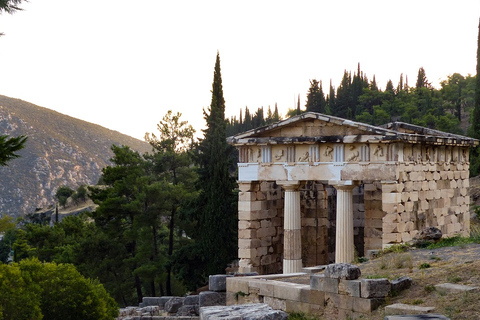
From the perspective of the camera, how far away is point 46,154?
123 meters

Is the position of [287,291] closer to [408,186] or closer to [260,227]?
[408,186]

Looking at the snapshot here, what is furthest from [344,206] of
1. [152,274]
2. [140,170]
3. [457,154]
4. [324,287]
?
[140,170]

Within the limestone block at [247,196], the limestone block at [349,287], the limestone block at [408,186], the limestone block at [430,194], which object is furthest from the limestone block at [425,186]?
the limestone block at [349,287]

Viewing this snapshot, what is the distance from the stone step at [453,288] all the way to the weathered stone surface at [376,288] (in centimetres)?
92

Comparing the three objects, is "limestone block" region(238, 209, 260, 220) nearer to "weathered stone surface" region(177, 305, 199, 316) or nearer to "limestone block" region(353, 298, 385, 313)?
"weathered stone surface" region(177, 305, 199, 316)

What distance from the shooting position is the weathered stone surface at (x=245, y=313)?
10773 millimetres

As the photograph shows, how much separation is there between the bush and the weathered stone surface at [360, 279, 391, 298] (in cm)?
1054

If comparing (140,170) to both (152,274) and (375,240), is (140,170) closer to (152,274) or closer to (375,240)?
(152,274)

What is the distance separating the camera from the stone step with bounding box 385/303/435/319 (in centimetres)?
980

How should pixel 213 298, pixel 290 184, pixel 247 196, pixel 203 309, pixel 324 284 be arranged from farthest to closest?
pixel 247 196
pixel 290 184
pixel 213 298
pixel 203 309
pixel 324 284

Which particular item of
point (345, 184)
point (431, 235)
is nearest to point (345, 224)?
point (345, 184)

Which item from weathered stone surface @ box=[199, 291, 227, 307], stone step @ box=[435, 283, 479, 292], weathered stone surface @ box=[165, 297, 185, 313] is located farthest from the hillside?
stone step @ box=[435, 283, 479, 292]

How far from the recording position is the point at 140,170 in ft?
134

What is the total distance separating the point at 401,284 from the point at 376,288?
58 cm
